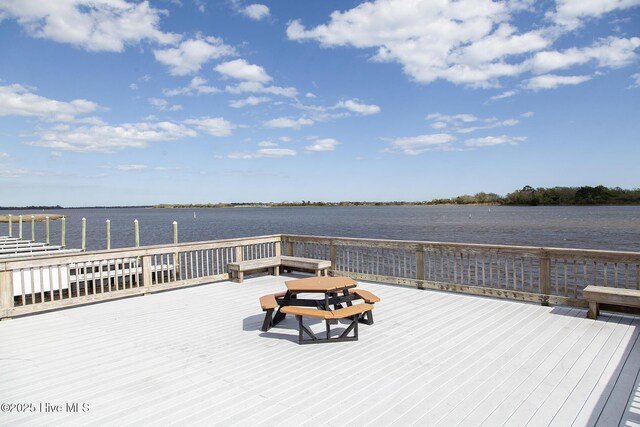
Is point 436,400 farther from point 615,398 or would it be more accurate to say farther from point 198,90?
point 198,90

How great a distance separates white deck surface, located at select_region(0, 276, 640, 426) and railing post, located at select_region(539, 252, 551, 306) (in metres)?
0.25

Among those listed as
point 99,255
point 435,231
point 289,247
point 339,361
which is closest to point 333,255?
point 289,247

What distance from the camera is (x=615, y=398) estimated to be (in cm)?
311

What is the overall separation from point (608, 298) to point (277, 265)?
6172 millimetres

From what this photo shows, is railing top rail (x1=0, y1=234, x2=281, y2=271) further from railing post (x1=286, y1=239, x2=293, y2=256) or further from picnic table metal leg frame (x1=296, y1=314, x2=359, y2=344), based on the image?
picnic table metal leg frame (x1=296, y1=314, x2=359, y2=344)

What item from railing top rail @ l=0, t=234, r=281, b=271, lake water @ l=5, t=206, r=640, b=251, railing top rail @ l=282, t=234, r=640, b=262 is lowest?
lake water @ l=5, t=206, r=640, b=251

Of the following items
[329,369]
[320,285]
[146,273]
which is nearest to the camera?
[329,369]

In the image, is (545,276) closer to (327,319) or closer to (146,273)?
(327,319)

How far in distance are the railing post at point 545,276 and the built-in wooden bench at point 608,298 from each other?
72 cm

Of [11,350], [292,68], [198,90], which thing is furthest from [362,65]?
[11,350]

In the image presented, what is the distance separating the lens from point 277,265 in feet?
29.2

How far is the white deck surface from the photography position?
9.55 feet

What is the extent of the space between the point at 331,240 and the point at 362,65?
1431cm

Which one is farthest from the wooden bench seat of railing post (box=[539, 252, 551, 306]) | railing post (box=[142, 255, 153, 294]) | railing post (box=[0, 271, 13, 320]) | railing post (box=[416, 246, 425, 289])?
A: railing post (box=[0, 271, 13, 320])
